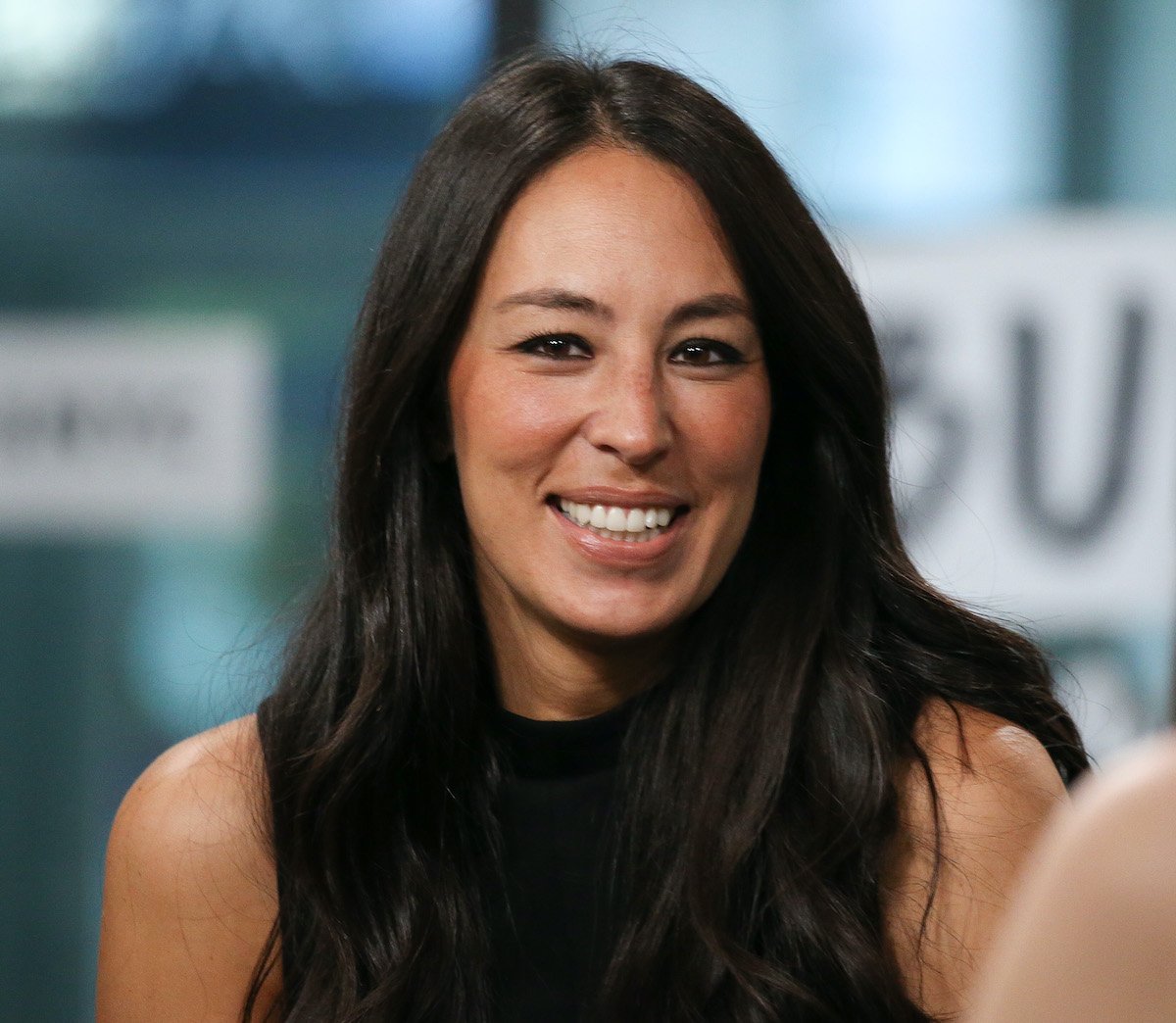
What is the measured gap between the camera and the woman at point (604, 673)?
1675 millimetres

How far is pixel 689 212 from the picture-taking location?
1717mm

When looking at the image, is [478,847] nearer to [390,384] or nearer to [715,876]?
[715,876]

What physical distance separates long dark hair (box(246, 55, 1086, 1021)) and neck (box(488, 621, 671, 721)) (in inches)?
1.4

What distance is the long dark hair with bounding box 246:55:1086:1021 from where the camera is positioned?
1.68 meters

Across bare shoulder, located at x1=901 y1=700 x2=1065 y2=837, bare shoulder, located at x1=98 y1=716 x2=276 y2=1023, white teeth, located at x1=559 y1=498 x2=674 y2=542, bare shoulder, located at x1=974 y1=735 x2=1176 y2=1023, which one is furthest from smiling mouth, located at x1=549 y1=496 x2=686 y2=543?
bare shoulder, located at x1=974 y1=735 x2=1176 y2=1023

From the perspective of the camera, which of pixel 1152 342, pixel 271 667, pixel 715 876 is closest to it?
pixel 715 876

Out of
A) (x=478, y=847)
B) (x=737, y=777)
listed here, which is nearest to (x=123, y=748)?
(x=478, y=847)

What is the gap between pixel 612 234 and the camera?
1693 mm

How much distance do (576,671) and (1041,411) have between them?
1.98 metres

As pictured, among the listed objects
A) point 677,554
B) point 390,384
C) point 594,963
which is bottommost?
point 594,963

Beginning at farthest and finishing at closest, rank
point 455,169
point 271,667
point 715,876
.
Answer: point 271,667, point 455,169, point 715,876

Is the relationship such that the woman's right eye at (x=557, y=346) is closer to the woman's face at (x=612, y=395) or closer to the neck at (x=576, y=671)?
the woman's face at (x=612, y=395)

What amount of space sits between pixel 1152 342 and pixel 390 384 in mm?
2190

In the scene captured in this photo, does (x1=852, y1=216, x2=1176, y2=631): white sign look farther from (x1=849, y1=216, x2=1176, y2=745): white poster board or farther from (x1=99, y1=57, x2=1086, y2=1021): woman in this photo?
(x1=99, y1=57, x2=1086, y2=1021): woman
